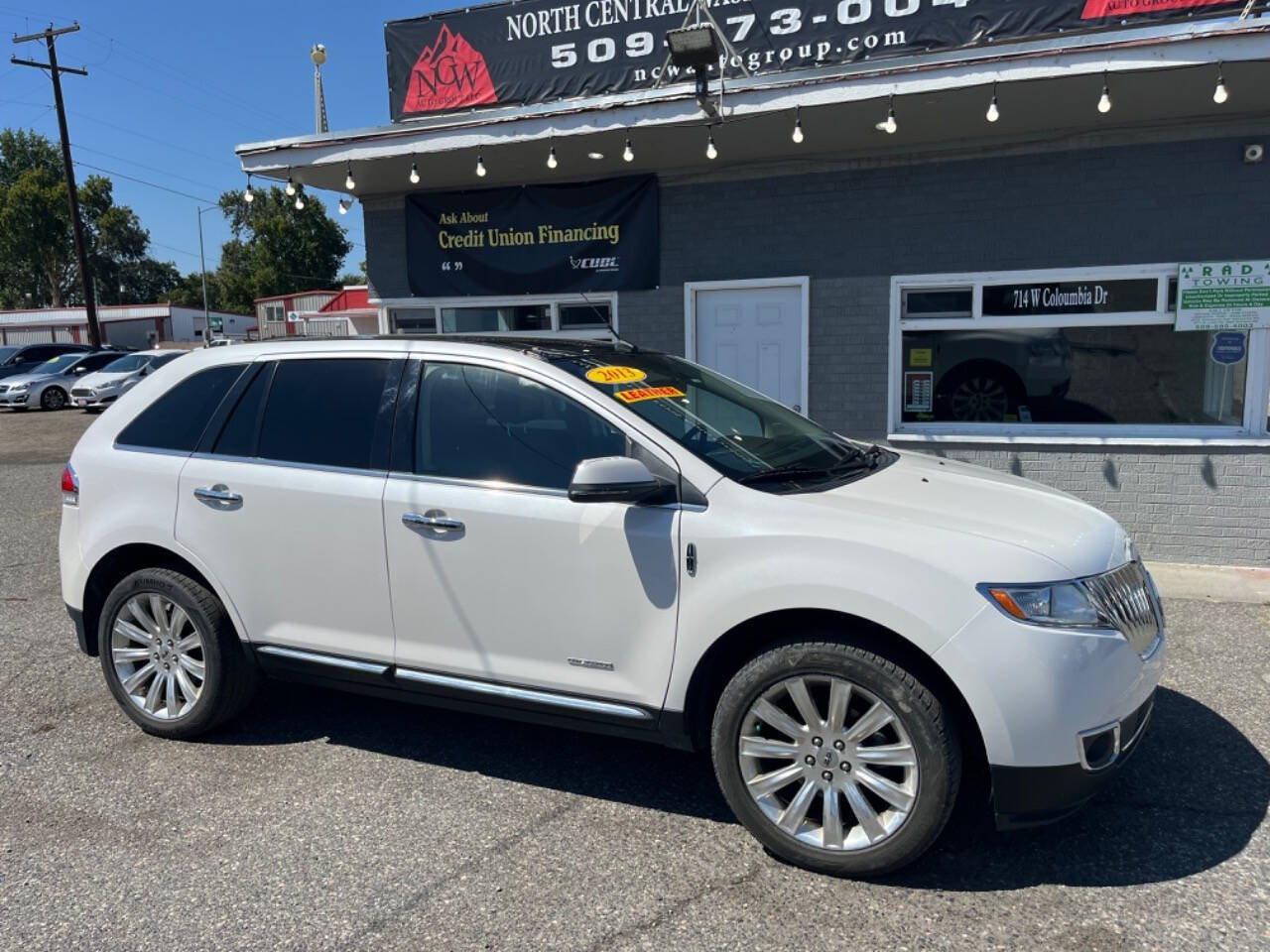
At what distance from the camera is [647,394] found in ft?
11.8

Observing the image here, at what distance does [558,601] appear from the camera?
333cm

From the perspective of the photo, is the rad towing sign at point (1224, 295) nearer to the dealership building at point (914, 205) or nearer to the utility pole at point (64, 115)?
the dealership building at point (914, 205)

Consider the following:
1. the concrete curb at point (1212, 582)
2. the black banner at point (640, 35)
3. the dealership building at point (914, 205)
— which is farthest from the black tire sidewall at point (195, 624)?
the concrete curb at point (1212, 582)

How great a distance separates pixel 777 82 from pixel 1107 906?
206 inches

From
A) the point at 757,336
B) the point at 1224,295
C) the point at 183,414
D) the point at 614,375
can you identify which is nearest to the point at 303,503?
the point at 183,414

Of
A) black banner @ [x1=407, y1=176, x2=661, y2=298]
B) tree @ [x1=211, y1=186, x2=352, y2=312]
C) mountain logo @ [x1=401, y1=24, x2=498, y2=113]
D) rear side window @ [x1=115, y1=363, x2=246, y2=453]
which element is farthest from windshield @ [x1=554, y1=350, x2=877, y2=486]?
tree @ [x1=211, y1=186, x2=352, y2=312]

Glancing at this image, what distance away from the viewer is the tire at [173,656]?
4.00 meters

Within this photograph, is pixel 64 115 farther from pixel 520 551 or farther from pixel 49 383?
pixel 520 551

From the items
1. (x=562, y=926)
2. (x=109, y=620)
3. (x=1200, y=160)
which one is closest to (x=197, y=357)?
(x=109, y=620)

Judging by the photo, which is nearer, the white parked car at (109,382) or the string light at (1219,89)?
the string light at (1219,89)

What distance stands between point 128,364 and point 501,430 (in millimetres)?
23956

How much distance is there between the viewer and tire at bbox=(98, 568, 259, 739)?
400 centimetres

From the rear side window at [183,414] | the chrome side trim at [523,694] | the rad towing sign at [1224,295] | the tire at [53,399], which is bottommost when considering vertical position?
the tire at [53,399]

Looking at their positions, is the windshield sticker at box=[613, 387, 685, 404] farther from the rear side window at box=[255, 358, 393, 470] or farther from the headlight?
the headlight
